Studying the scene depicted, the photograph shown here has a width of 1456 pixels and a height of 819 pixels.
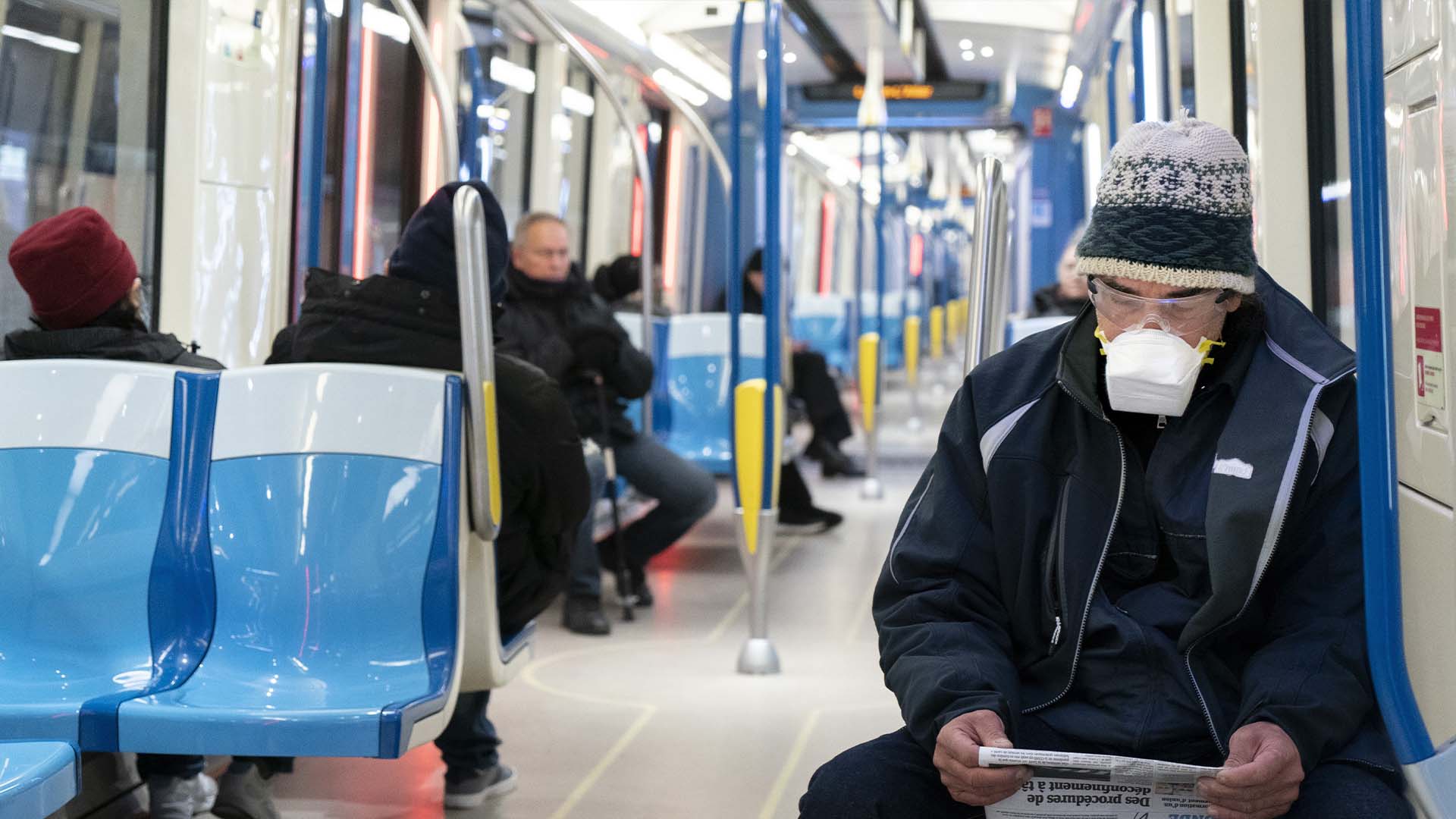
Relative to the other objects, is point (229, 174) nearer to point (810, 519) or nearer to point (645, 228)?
point (645, 228)

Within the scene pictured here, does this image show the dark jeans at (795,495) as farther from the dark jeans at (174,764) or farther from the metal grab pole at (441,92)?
the dark jeans at (174,764)

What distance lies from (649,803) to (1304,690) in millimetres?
1956

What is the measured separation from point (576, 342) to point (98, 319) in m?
2.58

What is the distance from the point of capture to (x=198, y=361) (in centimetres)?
337

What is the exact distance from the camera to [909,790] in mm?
1922

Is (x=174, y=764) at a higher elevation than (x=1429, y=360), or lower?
lower

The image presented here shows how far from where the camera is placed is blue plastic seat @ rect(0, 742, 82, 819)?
5.68 ft

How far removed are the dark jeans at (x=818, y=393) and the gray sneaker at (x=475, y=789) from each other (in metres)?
6.63

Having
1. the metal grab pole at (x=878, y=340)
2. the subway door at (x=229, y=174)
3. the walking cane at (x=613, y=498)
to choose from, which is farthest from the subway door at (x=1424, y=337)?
the metal grab pole at (x=878, y=340)

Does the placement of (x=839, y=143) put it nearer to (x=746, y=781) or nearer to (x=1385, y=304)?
(x=746, y=781)

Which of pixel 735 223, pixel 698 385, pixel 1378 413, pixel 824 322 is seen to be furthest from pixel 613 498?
pixel 824 322

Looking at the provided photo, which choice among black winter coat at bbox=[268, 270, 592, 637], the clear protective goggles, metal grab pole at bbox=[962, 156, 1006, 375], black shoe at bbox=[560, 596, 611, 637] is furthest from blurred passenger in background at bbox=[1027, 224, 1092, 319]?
Answer: the clear protective goggles

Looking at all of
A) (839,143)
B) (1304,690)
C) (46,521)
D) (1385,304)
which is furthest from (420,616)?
(839,143)

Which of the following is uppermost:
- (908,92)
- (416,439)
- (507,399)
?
(908,92)
